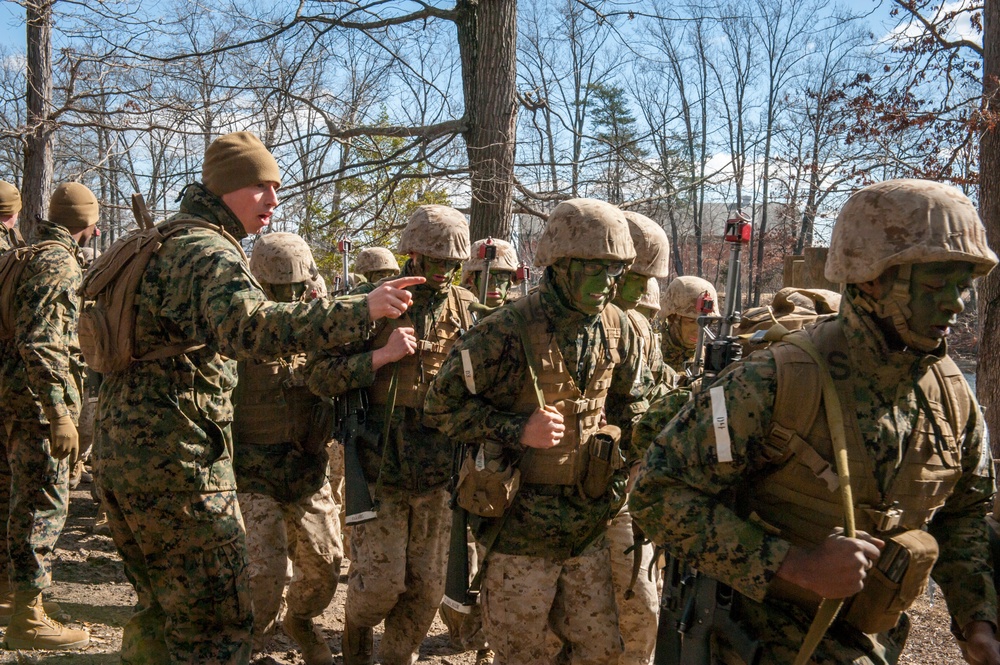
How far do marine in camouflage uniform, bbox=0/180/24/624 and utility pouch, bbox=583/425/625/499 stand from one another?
147 inches

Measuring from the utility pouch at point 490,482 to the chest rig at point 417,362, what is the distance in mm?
Result: 1193

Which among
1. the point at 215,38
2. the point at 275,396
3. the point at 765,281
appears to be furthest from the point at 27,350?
the point at 765,281

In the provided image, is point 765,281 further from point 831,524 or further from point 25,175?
point 831,524

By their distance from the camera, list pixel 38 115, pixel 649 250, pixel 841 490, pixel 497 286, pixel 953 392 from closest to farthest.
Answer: pixel 841 490, pixel 953 392, pixel 649 250, pixel 497 286, pixel 38 115

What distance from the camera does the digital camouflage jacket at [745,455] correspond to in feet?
8.69

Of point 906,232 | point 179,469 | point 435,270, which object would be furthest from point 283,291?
point 906,232

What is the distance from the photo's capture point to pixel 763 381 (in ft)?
8.79

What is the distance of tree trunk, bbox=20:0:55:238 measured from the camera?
1076 cm

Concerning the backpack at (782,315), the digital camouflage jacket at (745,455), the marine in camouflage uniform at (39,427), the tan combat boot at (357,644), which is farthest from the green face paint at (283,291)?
the digital camouflage jacket at (745,455)

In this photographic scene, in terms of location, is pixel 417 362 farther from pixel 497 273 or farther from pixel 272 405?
pixel 497 273

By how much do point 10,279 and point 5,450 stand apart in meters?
1.10

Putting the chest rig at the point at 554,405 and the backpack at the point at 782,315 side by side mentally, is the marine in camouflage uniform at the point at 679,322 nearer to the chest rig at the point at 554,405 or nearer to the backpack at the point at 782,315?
the chest rig at the point at 554,405

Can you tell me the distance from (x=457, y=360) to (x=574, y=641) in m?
1.40

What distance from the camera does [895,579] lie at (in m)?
2.57
